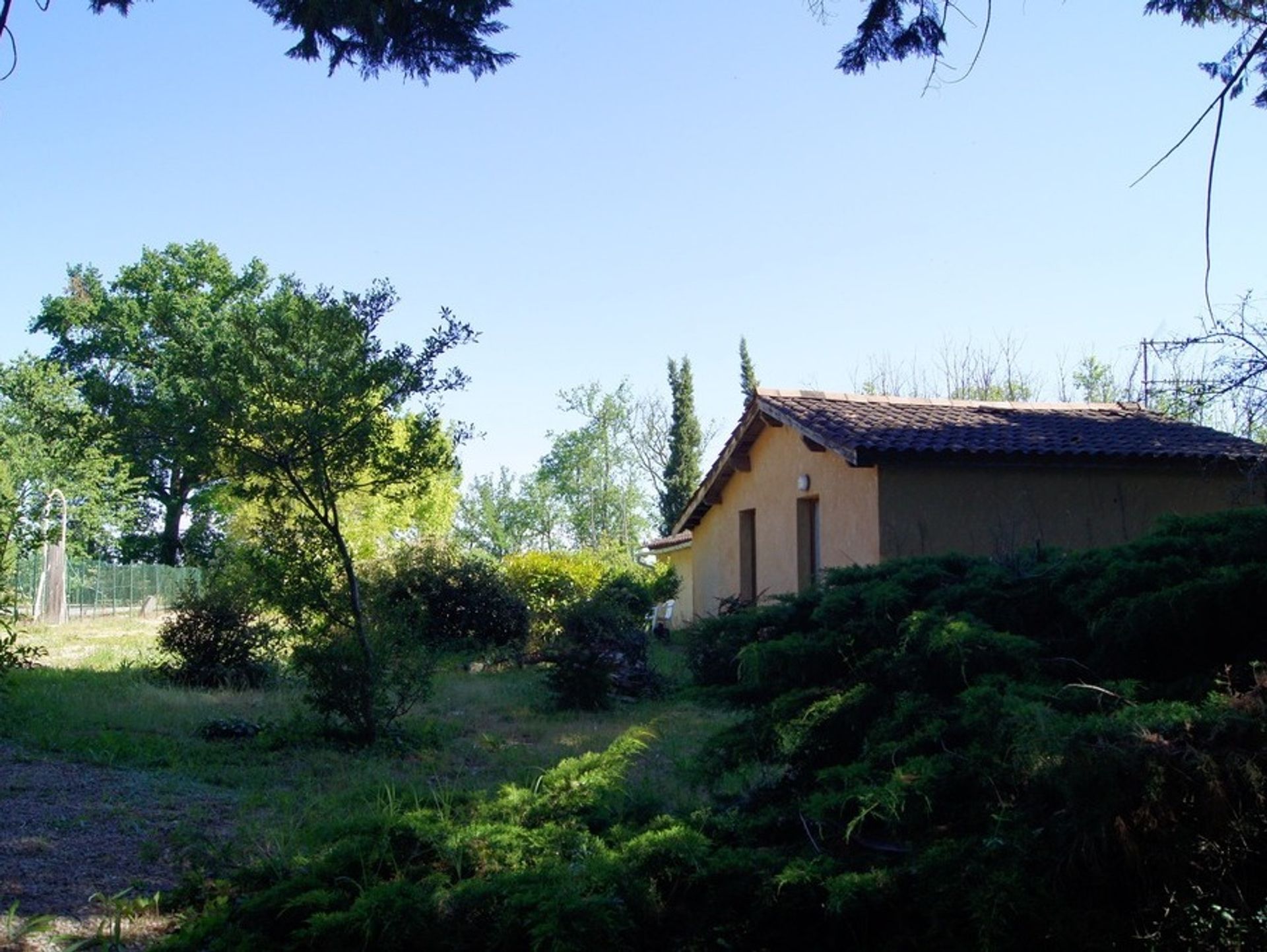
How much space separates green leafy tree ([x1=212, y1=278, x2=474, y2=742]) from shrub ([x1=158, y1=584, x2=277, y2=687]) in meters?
4.20

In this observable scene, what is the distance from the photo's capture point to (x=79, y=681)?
14.1 meters

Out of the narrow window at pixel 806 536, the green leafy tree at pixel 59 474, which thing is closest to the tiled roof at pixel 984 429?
the narrow window at pixel 806 536

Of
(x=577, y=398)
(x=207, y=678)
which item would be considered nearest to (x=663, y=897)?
(x=207, y=678)

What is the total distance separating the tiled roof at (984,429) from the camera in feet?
46.0

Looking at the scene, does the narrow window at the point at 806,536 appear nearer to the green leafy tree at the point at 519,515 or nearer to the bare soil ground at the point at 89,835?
the bare soil ground at the point at 89,835

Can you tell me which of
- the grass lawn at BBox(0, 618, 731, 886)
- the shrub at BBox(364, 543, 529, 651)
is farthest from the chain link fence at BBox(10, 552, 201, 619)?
the grass lawn at BBox(0, 618, 731, 886)

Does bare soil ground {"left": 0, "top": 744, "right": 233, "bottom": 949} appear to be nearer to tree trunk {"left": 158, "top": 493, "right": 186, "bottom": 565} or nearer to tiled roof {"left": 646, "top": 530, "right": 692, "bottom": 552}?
tiled roof {"left": 646, "top": 530, "right": 692, "bottom": 552}

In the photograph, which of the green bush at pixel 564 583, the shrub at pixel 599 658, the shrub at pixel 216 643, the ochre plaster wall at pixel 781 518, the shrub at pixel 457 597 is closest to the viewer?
the shrub at pixel 599 658

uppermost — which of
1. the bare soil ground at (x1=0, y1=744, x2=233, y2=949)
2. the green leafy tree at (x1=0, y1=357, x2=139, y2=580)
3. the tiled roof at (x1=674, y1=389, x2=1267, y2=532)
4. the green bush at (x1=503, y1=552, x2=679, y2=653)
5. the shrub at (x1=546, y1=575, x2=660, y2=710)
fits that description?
the green leafy tree at (x1=0, y1=357, x2=139, y2=580)

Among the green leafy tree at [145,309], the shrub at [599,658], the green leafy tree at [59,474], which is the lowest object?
the shrub at [599,658]

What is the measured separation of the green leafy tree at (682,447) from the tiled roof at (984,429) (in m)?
26.0

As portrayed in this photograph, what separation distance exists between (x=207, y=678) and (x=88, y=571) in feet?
91.2

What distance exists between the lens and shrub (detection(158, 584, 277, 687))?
547 inches

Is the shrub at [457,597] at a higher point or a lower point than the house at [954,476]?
lower
